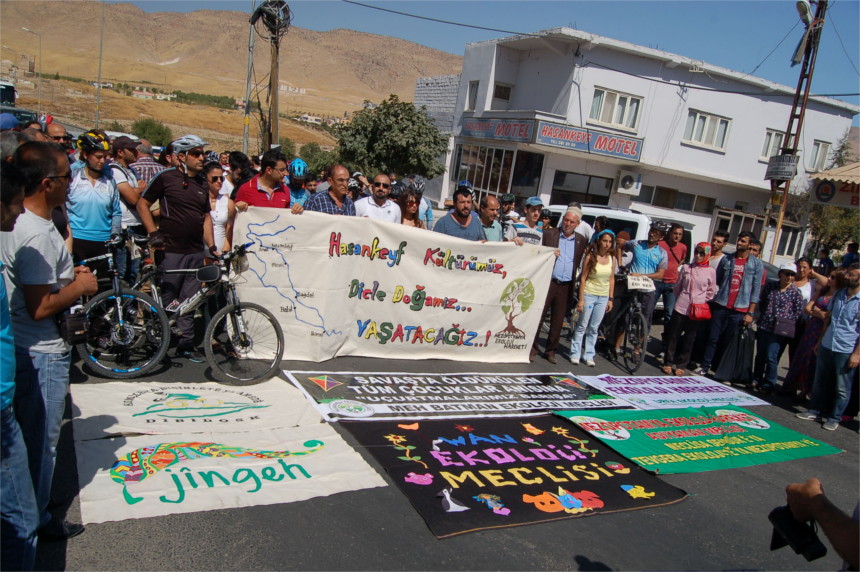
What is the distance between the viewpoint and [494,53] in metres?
26.9

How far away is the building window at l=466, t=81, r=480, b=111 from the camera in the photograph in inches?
1129

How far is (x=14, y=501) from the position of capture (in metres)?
2.62

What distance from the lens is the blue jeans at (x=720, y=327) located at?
28.7ft

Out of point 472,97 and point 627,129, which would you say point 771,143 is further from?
point 472,97

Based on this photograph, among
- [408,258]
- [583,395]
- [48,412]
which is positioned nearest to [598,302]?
[583,395]

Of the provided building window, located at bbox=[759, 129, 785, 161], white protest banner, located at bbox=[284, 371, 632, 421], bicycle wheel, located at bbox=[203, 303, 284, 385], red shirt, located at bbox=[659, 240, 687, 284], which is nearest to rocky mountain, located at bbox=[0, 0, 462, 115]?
building window, located at bbox=[759, 129, 785, 161]

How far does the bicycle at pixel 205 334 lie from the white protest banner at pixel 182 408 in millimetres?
248

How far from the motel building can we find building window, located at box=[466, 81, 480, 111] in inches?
2.6

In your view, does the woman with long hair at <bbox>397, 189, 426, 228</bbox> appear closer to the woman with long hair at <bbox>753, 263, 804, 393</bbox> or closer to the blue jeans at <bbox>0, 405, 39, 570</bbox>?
the woman with long hair at <bbox>753, 263, 804, 393</bbox>

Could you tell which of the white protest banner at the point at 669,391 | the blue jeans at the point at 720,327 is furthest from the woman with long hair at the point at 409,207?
the blue jeans at the point at 720,327

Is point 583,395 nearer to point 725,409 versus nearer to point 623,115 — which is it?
point 725,409

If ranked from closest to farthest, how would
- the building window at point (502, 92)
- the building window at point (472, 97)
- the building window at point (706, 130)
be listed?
the building window at point (706, 130) < the building window at point (502, 92) < the building window at point (472, 97)

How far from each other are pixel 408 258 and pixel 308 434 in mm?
2903

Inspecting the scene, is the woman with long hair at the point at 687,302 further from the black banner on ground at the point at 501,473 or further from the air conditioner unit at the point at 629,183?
the air conditioner unit at the point at 629,183
